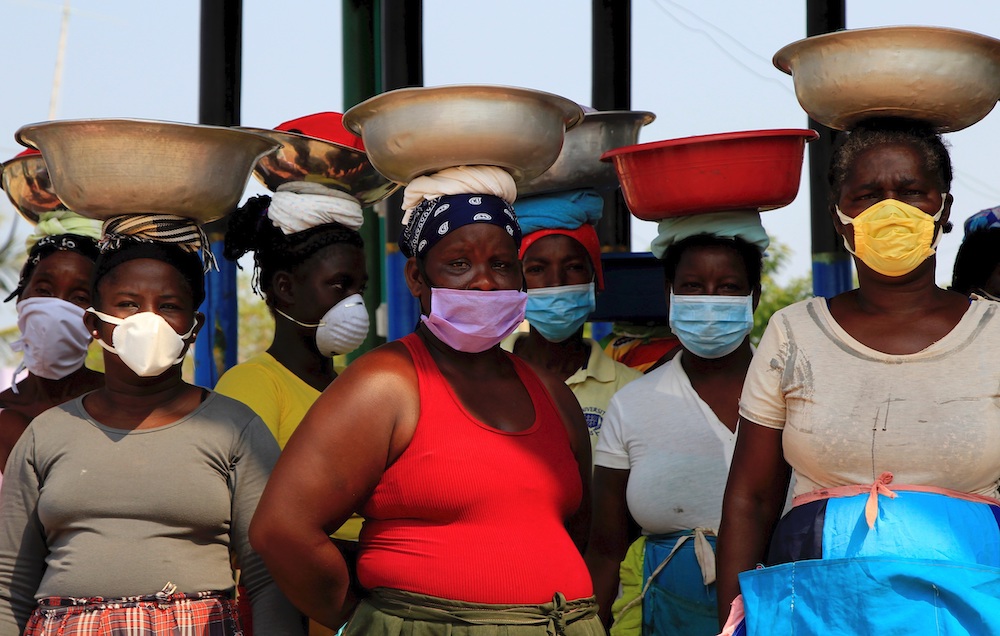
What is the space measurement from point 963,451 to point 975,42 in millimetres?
1109

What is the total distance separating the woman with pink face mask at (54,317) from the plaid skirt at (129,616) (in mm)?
1487

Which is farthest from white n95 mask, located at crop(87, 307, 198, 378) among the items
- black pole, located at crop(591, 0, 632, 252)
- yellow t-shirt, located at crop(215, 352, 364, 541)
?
black pole, located at crop(591, 0, 632, 252)

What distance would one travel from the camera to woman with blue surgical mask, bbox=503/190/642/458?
17.5 feet

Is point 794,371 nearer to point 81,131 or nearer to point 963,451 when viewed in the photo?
point 963,451

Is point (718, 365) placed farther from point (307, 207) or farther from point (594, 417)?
point (307, 207)

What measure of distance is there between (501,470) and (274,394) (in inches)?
60.9

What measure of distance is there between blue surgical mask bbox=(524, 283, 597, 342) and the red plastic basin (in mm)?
751

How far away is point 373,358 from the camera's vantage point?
339cm

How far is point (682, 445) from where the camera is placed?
4418 mm

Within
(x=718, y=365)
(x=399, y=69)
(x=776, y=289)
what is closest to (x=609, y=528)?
(x=718, y=365)

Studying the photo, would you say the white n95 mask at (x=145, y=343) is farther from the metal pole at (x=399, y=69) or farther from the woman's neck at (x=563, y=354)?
the metal pole at (x=399, y=69)

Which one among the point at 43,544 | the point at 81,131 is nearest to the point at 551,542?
the point at 43,544

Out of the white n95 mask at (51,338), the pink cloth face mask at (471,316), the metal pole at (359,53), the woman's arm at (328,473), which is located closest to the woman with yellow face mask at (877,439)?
the pink cloth face mask at (471,316)

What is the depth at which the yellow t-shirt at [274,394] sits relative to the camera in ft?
14.7
